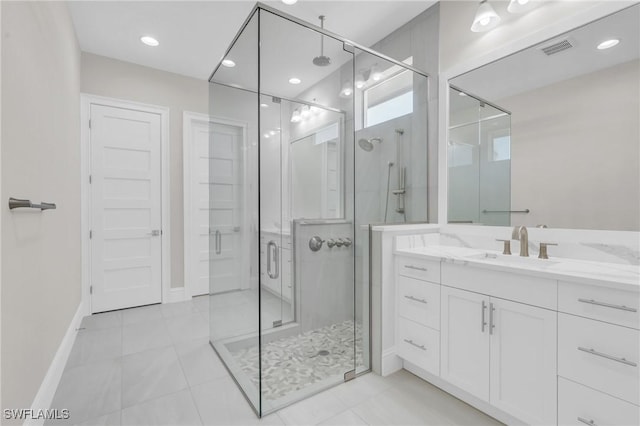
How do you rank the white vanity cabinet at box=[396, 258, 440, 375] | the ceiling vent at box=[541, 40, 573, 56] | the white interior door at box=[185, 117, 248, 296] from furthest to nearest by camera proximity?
the white interior door at box=[185, 117, 248, 296] < the white vanity cabinet at box=[396, 258, 440, 375] < the ceiling vent at box=[541, 40, 573, 56]

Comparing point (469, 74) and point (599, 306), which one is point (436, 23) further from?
point (599, 306)

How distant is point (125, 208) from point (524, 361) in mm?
3871

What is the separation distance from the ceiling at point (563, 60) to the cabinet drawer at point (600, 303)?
1.23 m

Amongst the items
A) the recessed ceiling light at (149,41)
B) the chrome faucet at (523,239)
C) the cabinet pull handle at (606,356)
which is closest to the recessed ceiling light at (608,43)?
the chrome faucet at (523,239)

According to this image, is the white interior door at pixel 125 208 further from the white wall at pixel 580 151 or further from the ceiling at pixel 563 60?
the white wall at pixel 580 151

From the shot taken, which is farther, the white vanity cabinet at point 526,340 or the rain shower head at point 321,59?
the rain shower head at point 321,59

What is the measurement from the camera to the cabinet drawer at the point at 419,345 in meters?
1.82

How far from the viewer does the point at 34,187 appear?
154cm

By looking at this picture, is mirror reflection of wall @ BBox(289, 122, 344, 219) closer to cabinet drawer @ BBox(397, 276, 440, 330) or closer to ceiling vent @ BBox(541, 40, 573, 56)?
cabinet drawer @ BBox(397, 276, 440, 330)

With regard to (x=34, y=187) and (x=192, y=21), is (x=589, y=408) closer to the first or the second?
(x=34, y=187)

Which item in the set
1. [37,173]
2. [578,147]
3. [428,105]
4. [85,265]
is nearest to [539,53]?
[578,147]

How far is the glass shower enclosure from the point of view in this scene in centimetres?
181

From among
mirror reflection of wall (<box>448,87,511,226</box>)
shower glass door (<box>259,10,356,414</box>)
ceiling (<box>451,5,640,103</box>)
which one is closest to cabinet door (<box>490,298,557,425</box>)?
mirror reflection of wall (<box>448,87,511,226</box>)

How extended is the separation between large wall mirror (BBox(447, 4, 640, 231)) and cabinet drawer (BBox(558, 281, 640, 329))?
23.4 inches
